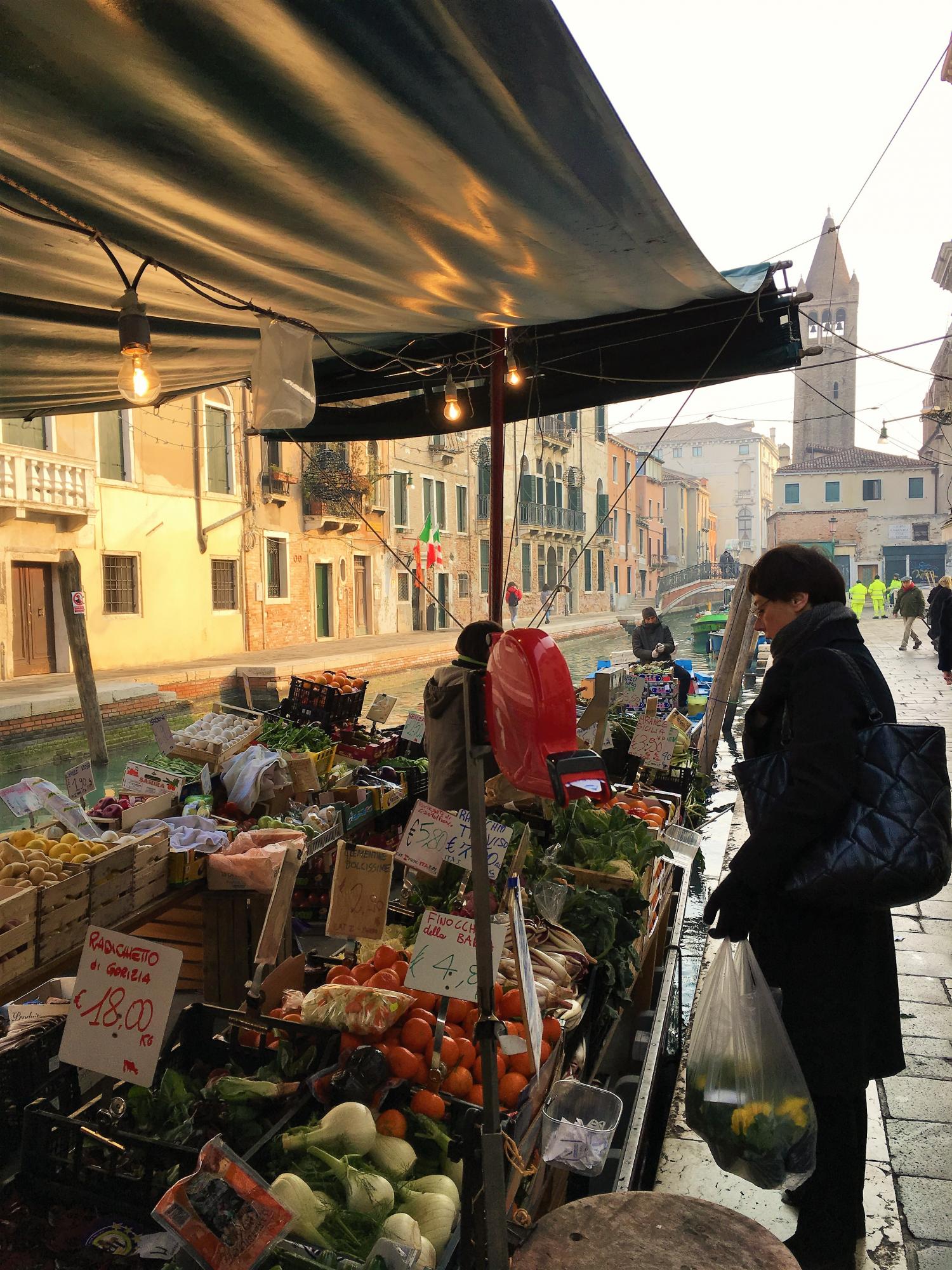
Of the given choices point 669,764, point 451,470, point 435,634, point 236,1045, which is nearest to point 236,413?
point 435,634

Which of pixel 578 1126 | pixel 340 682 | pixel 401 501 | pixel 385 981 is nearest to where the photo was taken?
pixel 578 1126

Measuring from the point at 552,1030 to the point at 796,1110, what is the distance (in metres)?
0.64

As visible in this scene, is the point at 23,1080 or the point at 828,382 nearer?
the point at 23,1080

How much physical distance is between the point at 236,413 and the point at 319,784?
17.7 metres

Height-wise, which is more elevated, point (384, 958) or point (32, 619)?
point (32, 619)

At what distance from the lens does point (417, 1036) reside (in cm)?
237

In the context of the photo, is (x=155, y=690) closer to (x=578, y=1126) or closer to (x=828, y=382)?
(x=578, y=1126)

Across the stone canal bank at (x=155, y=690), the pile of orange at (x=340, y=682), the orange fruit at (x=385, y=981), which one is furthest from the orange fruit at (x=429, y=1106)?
the stone canal bank at (x=155, y=690)

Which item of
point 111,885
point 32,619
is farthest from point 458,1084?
point 32,619

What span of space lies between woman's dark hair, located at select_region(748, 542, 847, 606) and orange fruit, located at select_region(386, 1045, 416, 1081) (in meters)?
1.49

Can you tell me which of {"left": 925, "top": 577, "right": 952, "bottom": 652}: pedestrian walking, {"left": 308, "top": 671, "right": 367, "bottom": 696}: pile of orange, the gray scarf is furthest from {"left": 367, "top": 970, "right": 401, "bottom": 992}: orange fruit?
{"left": 925, "top": 577, "right": 952, "bottom": 652}: pedestrian walking

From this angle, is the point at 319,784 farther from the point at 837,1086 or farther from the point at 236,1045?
the point at 837,1086

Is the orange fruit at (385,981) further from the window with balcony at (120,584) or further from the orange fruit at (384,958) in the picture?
the window with balcony at (120,584)

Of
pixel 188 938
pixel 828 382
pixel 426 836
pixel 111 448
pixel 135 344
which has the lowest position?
pixel 188 938
